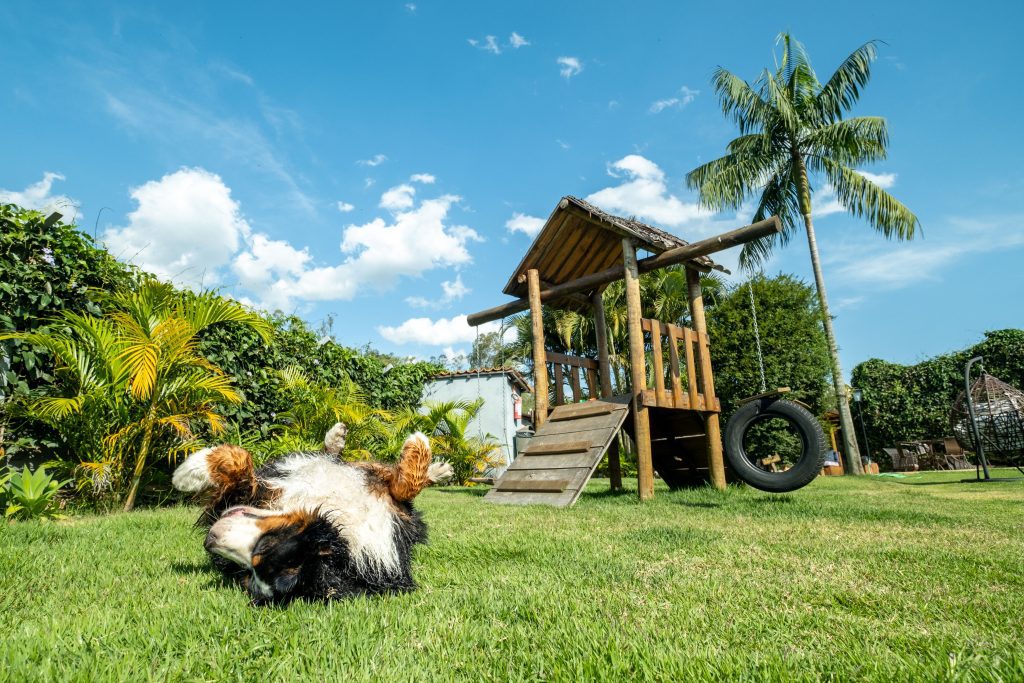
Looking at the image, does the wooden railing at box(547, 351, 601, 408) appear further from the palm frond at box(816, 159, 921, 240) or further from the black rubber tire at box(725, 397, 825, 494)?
the palm frond at box(816, 159, 921, 240)

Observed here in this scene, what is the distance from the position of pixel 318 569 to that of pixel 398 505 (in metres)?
0.47

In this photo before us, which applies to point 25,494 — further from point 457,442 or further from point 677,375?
point 457,442

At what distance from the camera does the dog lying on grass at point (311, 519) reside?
1.96m

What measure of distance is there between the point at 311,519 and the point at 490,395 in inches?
740

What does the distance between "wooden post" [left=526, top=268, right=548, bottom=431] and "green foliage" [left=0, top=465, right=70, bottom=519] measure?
5414 millimetres

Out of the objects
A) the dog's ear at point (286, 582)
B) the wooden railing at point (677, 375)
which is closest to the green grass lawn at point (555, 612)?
the dog's ear at point (286, 582)

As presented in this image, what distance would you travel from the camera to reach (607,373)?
9.28 meters

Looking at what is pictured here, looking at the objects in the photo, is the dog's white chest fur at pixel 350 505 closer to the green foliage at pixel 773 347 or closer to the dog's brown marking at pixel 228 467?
the dog's brown marking at pixel 228 467

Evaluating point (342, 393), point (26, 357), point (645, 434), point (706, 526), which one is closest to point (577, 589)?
point (706, 526)

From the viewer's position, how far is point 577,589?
2.48m

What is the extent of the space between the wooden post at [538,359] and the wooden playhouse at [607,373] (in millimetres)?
16

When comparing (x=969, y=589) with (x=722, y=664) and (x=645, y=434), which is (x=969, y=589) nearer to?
(x=722, y=664)

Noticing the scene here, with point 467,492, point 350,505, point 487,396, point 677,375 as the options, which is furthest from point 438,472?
point 487,396

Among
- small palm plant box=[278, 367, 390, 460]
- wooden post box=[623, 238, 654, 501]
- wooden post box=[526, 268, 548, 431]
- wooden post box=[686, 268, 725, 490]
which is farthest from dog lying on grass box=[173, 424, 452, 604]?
wooden post box=[686, 268, 725, 490]
